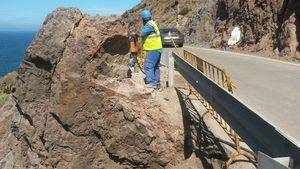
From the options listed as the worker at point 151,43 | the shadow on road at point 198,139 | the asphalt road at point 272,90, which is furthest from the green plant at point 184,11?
the shadow on road at point 198,139

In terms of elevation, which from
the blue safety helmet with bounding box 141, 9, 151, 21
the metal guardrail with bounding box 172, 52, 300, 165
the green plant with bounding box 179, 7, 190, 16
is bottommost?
the green plant with bounding box 179, 7, 190, 16

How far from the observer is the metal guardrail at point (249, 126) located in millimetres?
4285

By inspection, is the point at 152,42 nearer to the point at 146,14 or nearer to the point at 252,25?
the point at 146,14

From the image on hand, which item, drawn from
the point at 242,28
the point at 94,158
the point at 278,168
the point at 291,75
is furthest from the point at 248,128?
the point at 242,28

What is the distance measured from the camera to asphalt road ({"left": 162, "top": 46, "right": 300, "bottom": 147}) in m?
9.34

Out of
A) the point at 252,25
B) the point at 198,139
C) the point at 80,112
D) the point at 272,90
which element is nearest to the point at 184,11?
the point at 252,25

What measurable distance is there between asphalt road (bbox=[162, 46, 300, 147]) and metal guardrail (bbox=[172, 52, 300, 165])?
228mm

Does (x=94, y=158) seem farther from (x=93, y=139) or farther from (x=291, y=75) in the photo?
(x=291, y=75)

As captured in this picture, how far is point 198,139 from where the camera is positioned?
924 cm

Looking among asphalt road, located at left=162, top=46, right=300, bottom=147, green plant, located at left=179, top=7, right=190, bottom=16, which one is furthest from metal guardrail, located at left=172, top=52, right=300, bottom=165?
green plant, located at left=179, top=7, right=190, bottom=16

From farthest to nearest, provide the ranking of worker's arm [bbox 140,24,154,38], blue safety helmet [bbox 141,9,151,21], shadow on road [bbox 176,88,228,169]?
worker's arm [bbox 140,24,154,38]
blue safety helmet [bbox 141,9,151,21]
shadow on road [bbox 176,88,228,169]

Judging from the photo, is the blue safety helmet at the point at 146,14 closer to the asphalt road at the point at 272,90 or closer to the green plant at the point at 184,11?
the asphalt road at the point at 272,90

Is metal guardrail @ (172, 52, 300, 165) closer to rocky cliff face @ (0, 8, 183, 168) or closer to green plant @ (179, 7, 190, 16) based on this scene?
rocky cliff face @ (0, 8, 183, 168)

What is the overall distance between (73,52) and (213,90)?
2898mm
